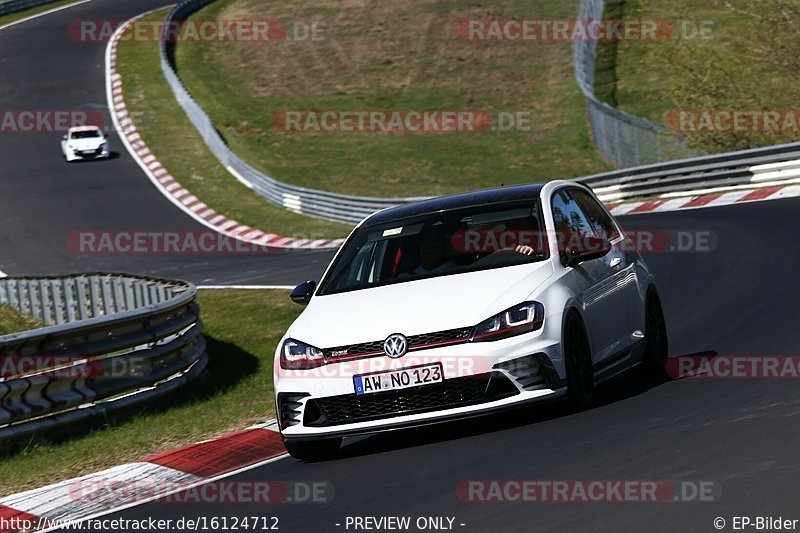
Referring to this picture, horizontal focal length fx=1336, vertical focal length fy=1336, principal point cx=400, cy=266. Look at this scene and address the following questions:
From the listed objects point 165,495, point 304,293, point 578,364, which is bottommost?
point 165,495

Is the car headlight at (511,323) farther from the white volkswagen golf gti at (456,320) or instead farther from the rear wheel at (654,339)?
the rear wheel at (654,339)

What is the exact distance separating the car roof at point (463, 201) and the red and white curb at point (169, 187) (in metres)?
18.1

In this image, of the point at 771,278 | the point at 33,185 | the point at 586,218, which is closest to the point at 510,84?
the point at 33,185


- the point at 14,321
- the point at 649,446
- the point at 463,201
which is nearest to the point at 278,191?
the point at 14,321

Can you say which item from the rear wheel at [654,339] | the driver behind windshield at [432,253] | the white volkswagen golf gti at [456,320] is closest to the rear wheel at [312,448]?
the white volkswagen golf gti at [456,320]

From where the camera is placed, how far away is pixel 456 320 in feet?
25.5

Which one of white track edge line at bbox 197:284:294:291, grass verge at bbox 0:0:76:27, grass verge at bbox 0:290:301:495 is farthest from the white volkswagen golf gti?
grass verge at bbox 0:0:76:27

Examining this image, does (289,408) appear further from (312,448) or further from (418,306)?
(418,306)

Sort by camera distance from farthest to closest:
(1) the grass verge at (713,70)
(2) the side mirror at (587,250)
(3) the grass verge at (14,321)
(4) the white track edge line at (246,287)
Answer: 1. (1) the grass verge at (713,70)
2. (4) the white track edge line at (246,287)
3. (3) the grass verge at (14,321)
4. (2) the side mirror at (587,250)

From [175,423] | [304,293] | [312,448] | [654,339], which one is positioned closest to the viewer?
[312,448]

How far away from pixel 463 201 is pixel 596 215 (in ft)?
4.12

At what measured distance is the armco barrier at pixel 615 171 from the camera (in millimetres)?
24109

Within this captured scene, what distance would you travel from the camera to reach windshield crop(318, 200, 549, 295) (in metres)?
8.65

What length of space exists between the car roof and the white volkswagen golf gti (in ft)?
0.05
